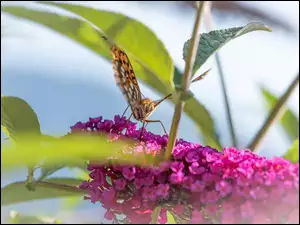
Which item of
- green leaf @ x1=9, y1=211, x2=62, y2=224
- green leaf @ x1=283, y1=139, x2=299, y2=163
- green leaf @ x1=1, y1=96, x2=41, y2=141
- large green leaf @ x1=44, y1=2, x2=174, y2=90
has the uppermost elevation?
large green leaf @ x1=44, y1=2, x2=174, y2=90

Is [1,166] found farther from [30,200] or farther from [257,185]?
[30,200]

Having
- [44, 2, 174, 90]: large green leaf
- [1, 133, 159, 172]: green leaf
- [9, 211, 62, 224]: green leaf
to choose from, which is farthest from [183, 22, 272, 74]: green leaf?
[9, 211, 62, 224]: green leaf

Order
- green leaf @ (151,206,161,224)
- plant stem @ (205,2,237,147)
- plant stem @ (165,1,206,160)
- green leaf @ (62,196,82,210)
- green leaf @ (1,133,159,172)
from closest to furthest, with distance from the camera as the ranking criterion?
green leaf @ (1,133,159,172)
plant stem @ (165,1,206,160)
green leaf @ (151,206,161,224)
plant stem @ (205,2,237,147)
green leaf @ (62,196,82,210)

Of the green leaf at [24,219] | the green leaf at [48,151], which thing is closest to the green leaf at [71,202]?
the green leaf at [24,219]

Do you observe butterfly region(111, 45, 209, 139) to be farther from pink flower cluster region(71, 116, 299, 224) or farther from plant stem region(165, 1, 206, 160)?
plant stem region(165, 1, 206, 160)

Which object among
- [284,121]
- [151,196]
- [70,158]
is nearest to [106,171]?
[151,196]

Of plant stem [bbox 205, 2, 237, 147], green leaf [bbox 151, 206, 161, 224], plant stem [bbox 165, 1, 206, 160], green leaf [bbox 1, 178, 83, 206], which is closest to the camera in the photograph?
plant stem [bbox 165, 1, 206, 160]
